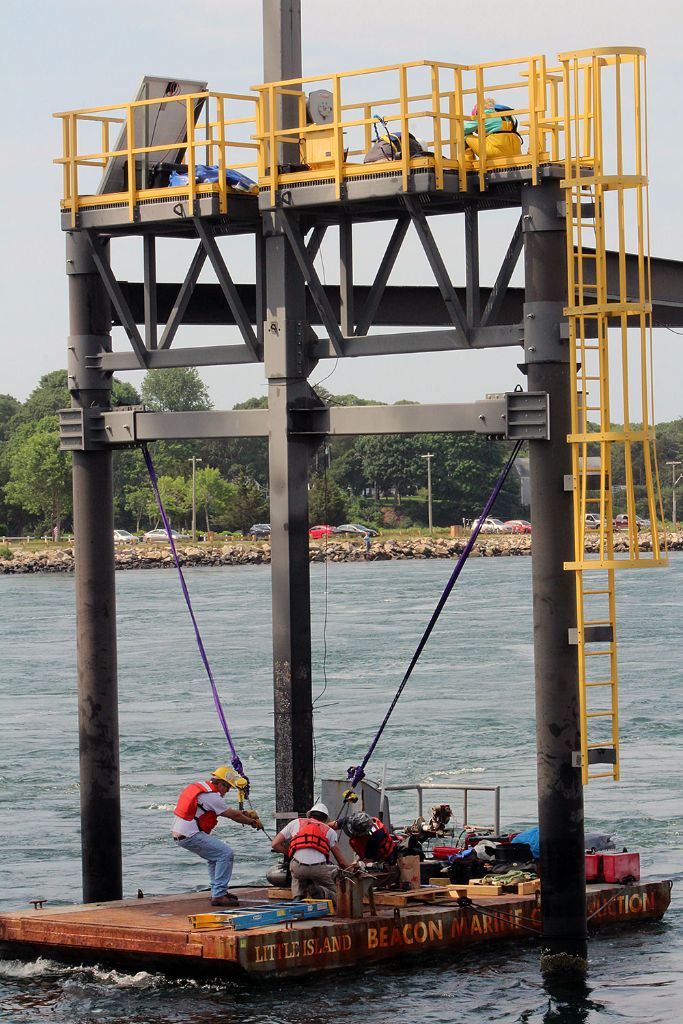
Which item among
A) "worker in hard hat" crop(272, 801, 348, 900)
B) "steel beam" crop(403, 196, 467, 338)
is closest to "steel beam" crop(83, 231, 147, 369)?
"steel beam" crop(403, 196, 467, 338)

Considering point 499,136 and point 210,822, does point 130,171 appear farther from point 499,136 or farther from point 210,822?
point 210,822

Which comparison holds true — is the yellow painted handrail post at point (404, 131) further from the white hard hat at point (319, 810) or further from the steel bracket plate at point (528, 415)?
the white hard hat at point (319, 810)

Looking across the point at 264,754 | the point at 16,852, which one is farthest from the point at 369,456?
the point at 16,852

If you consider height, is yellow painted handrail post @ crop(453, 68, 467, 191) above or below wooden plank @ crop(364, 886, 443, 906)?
above

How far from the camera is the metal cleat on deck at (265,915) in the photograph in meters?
17.6

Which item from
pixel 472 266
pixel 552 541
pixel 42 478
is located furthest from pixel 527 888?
pixel 42 478

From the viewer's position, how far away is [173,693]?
52.4m

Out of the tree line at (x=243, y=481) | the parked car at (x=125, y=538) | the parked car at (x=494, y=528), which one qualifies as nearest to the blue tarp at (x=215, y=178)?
the tree line at (x=243, y=481)

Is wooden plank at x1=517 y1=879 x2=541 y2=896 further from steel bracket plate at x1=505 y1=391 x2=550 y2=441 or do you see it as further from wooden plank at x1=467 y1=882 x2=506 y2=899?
steel bracket plate at x1=505 y1=391 x2=550 y2=441

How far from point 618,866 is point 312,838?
14.1 feet

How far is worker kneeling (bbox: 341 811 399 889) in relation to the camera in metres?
19.0

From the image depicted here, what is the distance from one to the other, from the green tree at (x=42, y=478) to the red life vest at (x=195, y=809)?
134 metres

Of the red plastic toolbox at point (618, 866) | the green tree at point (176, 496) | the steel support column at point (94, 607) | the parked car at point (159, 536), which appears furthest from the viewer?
the green tree at point (176, 496)

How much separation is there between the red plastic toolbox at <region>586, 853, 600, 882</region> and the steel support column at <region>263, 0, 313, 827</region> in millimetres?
3456
